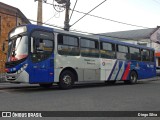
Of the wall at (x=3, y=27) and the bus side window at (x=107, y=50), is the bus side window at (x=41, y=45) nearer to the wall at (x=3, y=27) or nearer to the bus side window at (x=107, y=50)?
the bus side window at (x=107, y=50)

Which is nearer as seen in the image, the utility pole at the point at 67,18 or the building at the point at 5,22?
the utility pole at the point at 67,18

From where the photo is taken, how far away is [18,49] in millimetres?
13859

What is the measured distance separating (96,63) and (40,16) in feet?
74.8

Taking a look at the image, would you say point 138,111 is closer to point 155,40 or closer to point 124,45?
point 124,45

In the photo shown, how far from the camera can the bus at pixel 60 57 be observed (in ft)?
44.9

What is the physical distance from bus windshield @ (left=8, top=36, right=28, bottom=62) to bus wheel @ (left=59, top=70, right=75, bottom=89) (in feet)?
8.17

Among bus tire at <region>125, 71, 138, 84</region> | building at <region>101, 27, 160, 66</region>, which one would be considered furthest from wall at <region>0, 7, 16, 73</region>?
building at <region>101, 27, 160, 66</region>

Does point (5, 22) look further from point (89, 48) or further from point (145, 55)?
point (89, 48)

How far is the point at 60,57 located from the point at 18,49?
7.42ft

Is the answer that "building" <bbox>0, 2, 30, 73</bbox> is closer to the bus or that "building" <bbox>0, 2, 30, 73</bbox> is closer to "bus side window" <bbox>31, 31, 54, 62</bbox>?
the bus

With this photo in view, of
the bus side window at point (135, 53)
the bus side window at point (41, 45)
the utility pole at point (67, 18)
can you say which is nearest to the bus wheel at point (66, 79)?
the bus side window at point (41, 45)

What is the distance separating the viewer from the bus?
13.7m

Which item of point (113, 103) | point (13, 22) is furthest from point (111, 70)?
point (13, 22)

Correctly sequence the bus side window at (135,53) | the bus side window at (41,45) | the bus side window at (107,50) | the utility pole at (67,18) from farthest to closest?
the utility pole at (67,18), the bus side window at (135,53), the bus side window at (107,50), the bus side window at (41,45)
